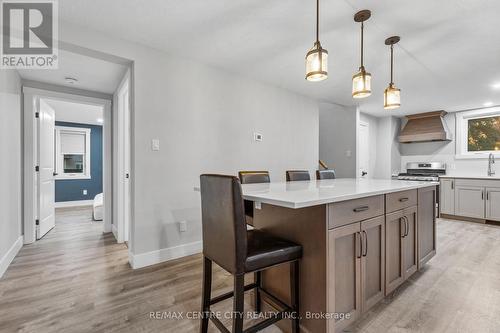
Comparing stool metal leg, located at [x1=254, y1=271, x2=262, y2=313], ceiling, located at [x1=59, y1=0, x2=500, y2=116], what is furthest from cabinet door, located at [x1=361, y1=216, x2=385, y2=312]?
ceiling, located at [x1=59, y1=0, x2=500, y2=116]

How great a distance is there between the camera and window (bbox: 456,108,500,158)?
15.5 ft

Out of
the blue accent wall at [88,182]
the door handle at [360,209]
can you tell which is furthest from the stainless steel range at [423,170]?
the blue accent wall at [88,182]

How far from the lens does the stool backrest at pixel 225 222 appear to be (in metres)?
1.15

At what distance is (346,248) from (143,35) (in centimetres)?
252

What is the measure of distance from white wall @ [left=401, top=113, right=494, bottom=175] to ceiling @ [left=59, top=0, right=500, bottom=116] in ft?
6.95

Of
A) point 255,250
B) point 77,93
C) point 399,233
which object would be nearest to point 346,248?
point 255,250

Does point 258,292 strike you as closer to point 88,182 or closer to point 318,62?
point 318,62

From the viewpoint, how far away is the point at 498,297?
185cm

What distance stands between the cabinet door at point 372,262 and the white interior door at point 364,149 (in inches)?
166

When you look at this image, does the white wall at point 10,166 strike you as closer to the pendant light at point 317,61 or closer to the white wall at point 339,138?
the pendant light at point 317,61

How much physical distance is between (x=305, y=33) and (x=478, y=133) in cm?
500

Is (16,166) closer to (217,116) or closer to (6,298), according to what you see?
(6,298)

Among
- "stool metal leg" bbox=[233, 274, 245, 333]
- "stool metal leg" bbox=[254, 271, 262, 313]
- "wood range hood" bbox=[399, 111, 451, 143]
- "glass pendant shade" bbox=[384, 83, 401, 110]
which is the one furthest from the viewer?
"wood range hood" bbox=[399, 111, 451, 143]

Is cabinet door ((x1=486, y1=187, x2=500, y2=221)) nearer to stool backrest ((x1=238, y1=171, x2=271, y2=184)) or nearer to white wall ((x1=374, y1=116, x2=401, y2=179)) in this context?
white wall ((x1=374, y1=116, x2=401, y2=179))
